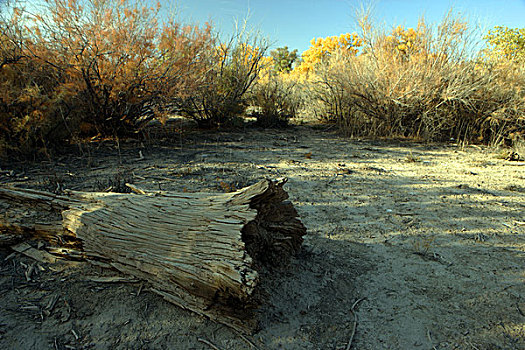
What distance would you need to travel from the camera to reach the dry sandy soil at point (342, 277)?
182 cm

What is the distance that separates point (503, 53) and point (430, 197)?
246 inches

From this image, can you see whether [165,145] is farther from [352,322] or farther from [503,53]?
[503,53]

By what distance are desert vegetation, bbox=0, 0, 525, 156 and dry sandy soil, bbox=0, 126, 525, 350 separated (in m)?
1.04

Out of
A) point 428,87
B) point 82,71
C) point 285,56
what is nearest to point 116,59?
point 82,71

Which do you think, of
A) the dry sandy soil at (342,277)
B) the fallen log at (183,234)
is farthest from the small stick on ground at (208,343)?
the fallen log at (183,234)

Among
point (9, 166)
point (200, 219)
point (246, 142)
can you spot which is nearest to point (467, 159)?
point (246, 142)

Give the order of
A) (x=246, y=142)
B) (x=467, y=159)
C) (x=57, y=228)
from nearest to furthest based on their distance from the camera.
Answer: (x=57, y=228)
(x=467, y=159)
(x=246, y=142)

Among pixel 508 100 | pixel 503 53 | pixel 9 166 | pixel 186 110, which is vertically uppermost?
pixel 503 53

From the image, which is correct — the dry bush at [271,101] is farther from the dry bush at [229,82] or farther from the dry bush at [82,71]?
the dry bush at [82,71]

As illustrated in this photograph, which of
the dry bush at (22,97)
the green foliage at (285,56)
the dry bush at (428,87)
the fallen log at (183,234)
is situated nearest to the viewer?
the fallen log at (183,234)

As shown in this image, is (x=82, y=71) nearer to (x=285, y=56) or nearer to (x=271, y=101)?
(x=271, y=101)

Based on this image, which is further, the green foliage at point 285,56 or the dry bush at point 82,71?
the green foliage at point 285,56

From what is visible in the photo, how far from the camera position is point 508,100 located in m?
7.21

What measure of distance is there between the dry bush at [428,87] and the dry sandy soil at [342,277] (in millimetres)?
2738
